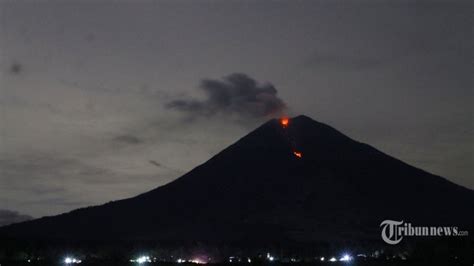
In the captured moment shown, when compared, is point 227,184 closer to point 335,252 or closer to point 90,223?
point 90,223

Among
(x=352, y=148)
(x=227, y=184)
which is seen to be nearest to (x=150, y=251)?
(x=227, y=184)

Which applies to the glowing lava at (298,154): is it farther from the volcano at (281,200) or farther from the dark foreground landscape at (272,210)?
the dark foreground landscape at (272,210)

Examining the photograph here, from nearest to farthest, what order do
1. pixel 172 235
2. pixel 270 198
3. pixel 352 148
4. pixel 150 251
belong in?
pixel 150 251 < pixel 172 235 < pixel 270 198 < pixel 352 148

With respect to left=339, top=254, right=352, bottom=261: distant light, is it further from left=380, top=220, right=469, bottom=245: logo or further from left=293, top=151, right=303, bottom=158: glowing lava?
left=293, top=151, right=303, bottom=158: glowing lava

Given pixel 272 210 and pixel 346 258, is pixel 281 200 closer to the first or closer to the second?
pixel 272 210

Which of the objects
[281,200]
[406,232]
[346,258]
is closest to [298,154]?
[281,200]

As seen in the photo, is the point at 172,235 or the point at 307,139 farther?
the point at 307,139
